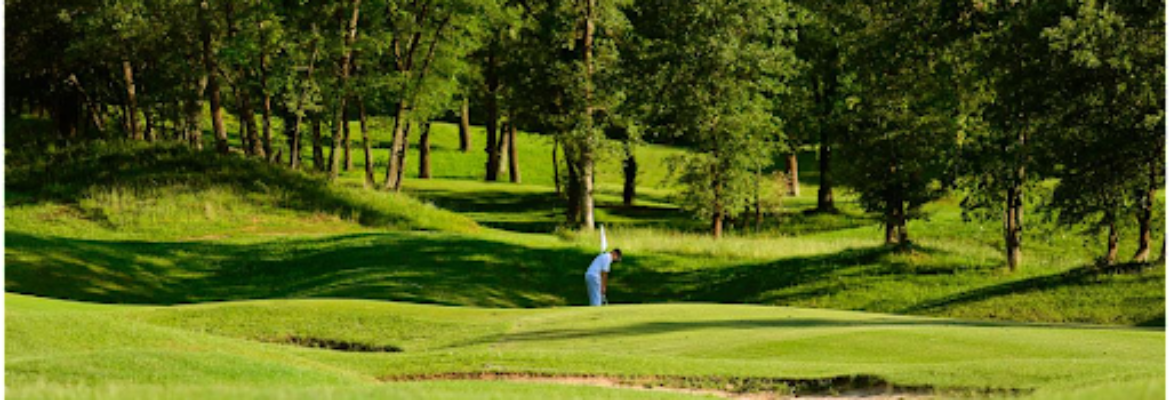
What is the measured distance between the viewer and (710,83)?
2062 inches

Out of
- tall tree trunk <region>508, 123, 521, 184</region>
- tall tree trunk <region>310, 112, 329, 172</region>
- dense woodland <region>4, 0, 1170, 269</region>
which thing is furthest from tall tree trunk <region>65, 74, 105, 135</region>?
tall tree trunk <region>508, 123, 521, 184</region>

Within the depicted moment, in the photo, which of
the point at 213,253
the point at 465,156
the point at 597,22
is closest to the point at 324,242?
the point at 213,253

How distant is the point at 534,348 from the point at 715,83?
3328 centimetres

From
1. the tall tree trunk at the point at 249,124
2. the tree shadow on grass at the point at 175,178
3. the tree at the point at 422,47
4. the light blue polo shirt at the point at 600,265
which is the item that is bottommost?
the light blue polo shirt at the point at 600,265

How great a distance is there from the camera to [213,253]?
145 ft

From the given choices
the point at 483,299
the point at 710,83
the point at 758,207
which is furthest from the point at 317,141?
the point at 483,299

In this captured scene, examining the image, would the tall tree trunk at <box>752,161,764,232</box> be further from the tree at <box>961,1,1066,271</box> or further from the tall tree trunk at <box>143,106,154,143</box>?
the tall tree trunk at <box>143,106,154,143</box>

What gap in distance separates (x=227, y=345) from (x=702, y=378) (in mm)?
6342

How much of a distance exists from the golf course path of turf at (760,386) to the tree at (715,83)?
3586 centimetres

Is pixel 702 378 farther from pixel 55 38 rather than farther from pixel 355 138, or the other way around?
pixel 355 138

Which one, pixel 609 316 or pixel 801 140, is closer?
pixel 609 316

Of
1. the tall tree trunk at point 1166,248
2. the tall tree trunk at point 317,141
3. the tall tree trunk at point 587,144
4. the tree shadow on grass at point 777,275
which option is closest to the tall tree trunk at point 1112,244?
the tall tree trunk at point 1166,248

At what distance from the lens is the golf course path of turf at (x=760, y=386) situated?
14648 mm

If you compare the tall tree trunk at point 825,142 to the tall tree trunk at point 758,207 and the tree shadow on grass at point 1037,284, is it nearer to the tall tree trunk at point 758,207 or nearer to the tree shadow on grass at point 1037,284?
the tall tree trunk at point 758,207
